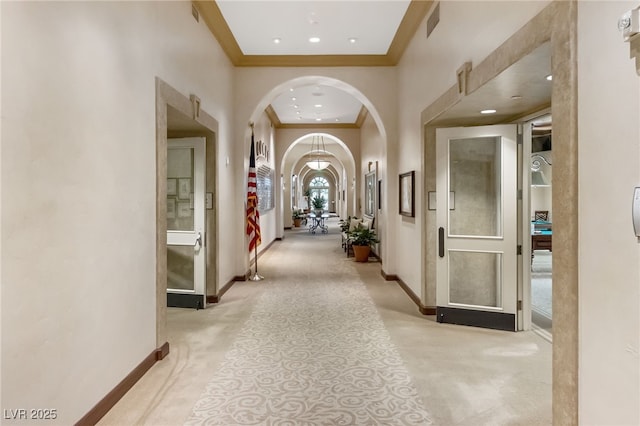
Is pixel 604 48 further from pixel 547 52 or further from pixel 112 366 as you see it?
pixel 112 366

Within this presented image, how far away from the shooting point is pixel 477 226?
4840 mm

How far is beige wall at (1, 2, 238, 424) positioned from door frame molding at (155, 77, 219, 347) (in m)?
0.09

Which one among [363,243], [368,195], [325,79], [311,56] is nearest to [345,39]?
[311,56]

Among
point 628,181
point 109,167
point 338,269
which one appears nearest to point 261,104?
point 338,269

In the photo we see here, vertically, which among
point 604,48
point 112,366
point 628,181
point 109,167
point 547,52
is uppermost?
point 547,52

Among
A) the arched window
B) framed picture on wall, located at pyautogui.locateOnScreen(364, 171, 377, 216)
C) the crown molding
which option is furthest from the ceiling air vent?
the arched window

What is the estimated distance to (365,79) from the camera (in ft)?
23.4

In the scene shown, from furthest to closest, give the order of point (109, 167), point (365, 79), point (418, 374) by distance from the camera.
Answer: point (365, 79), point (418, 374), point (109, 167)

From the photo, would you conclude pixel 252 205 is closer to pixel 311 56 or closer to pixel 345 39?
pixel 311 56

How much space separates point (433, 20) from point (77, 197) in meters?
4.34

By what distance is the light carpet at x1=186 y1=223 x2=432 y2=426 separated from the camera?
2.77m

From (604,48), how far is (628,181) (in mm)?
666

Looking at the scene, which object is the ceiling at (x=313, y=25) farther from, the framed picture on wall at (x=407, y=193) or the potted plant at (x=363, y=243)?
the potted plant at (x=363, y=243)

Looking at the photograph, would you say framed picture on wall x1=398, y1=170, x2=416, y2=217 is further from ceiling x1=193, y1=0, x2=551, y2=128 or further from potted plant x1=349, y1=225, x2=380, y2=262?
potted plant x1=349, y1=225, x2=380, y2=262
